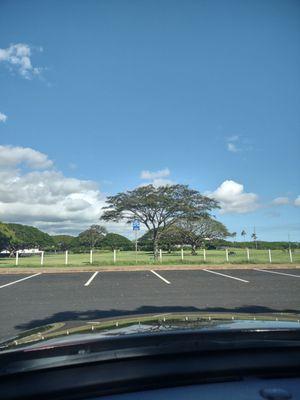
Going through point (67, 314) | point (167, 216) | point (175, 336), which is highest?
point (167, 216)

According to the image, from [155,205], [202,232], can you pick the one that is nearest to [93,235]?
[202,232]

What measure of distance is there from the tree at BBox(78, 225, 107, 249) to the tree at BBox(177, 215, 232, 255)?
4471 centimetres

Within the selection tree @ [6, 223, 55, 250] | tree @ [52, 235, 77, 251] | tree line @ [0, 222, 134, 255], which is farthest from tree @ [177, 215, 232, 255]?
tree @ [52, 235, 77, 251]

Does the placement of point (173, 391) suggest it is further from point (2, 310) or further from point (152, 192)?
point (152, 192)

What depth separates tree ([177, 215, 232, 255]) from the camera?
62.0m

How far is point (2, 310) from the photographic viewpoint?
8.77m

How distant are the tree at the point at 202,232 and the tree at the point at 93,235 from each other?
1760 inches

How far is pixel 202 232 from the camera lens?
227ft

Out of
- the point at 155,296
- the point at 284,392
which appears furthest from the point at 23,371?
the point at 155,296

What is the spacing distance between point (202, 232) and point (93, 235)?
157 feet

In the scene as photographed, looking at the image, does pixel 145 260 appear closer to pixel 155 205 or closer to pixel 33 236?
pixel 155 205

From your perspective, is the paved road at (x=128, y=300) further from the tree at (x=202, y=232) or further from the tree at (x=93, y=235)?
the tree at (x=93, y=235)

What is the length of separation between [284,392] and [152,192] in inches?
1448

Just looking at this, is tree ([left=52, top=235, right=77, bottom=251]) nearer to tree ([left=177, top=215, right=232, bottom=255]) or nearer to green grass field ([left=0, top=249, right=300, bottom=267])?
tree ([left=177, top=215, right=232, bottom=255])
